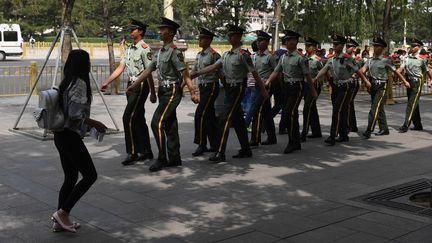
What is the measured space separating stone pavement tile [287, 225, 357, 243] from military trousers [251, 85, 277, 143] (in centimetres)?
421

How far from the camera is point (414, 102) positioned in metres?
11.2

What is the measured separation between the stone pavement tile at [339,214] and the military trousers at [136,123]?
318 cm

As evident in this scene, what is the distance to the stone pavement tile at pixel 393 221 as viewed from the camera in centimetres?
524

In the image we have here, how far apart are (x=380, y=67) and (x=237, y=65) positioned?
341 centimetres

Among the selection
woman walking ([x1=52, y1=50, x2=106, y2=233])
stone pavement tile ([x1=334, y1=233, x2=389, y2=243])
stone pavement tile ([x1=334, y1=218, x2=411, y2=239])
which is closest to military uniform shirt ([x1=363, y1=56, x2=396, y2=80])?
stone pavement tile ([x1=334, y1=218, x2=411, y2=239])

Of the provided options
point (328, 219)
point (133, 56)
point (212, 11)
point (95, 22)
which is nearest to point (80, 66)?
point (328, 219)

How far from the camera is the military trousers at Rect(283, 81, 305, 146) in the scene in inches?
345

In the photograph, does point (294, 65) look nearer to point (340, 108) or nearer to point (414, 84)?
point (340, 108)

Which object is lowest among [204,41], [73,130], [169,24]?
[73,130]

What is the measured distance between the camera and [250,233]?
5.01m

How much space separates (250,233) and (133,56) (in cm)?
373

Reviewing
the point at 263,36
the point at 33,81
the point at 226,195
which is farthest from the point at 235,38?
the point at 33,81

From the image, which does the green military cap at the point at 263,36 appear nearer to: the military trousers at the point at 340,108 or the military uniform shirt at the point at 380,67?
the military trousers at the point at 340,108

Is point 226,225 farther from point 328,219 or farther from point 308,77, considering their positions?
point 308,77
